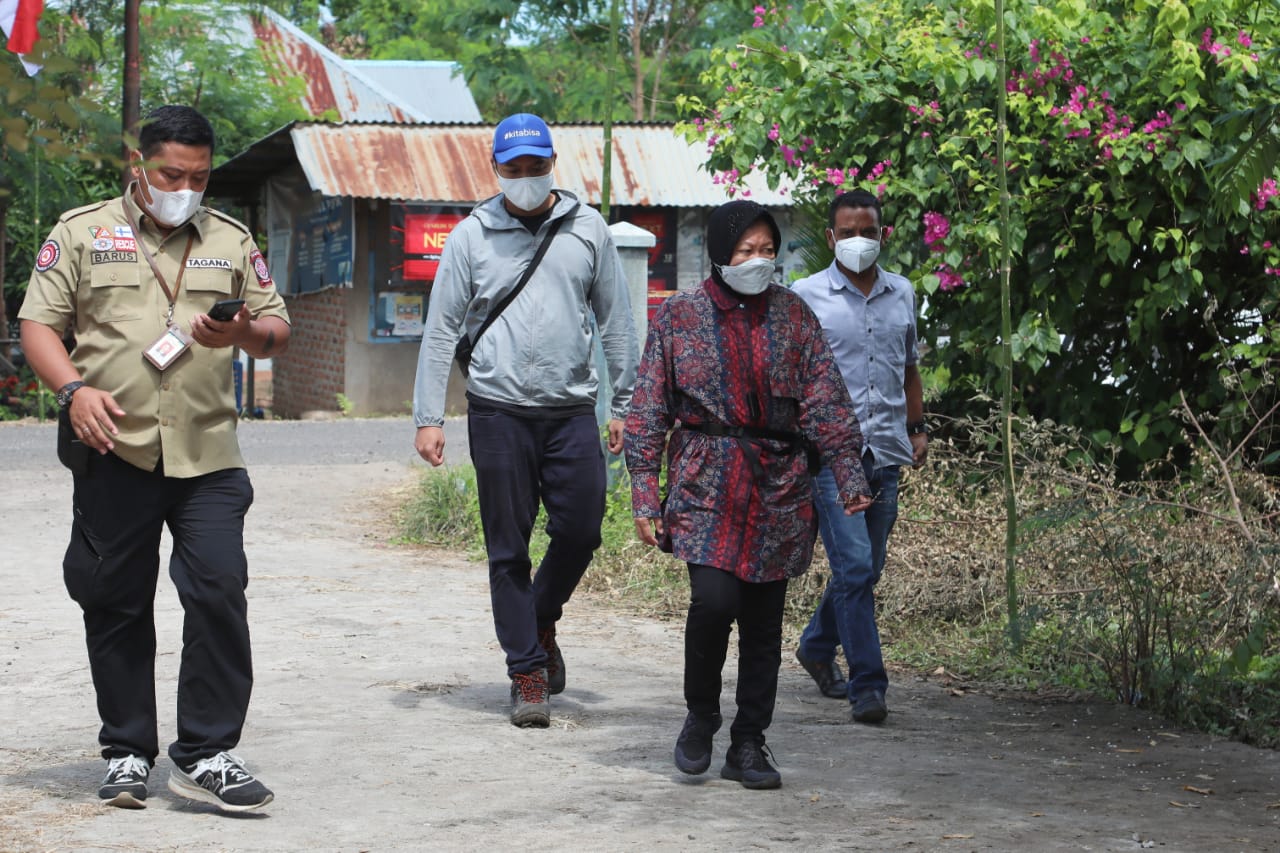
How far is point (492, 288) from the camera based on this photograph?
5844 mm

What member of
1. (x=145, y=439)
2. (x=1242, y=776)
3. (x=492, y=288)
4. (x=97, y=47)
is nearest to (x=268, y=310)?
(x=145, y=439)

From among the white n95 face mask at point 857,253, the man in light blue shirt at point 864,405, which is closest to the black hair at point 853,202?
the man in light blue shirt at point 864,405

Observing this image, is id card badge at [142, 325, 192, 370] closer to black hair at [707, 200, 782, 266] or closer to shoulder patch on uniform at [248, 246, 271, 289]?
shoulder patch on uniform at [248, 246, 271, 289]

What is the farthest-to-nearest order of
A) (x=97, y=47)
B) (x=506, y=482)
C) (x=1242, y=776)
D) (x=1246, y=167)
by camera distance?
(x=97, y=47) → (x=506, y=482) → (x=1242, y=776) → (x=1246, y=167)

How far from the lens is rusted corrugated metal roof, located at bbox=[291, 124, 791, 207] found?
765 inches

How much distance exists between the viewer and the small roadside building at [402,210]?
776 inches

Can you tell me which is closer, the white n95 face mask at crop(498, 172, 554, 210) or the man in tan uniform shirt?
the man in tan uniform shirt

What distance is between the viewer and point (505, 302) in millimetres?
5836

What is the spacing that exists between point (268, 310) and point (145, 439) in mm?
540

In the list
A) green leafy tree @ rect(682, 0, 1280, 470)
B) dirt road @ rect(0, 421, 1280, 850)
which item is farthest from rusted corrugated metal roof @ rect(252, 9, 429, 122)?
dirt road @ rect(0, 421, 1280, 850)

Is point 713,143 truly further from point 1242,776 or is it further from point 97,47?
point 97,47

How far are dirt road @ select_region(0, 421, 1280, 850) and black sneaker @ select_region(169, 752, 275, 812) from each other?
0.06 meters

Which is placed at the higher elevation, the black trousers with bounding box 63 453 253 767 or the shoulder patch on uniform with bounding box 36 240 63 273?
the shoulder patch on uniform with bounding box 36 240 63 273

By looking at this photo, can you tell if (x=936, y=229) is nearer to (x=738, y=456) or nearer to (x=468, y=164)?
(x=738, y=456)
